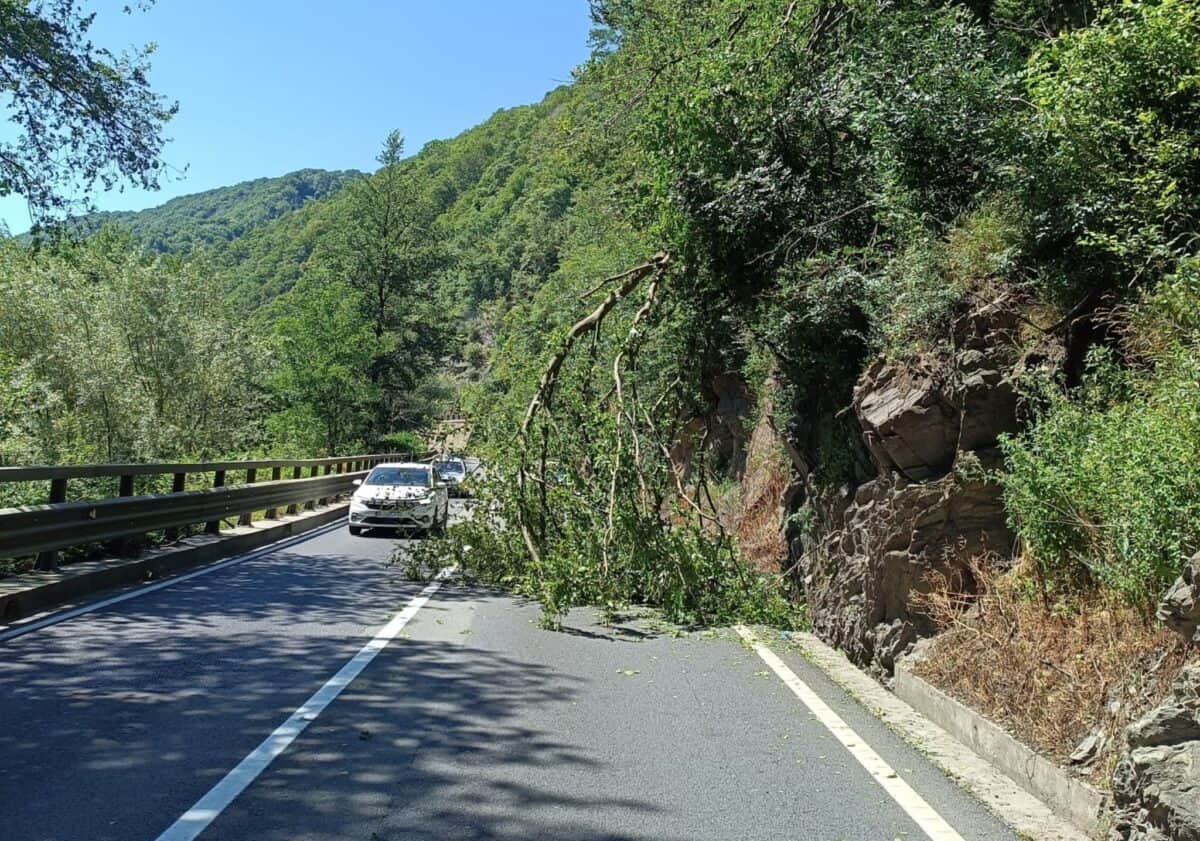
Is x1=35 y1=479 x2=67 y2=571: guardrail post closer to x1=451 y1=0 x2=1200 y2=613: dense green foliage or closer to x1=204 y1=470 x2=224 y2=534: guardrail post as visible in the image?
x1=451 y1=0 x2=1200 y2=613: dense green foliage

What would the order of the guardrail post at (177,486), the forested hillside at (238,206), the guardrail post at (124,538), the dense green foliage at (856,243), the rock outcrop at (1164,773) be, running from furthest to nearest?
the forested hillside at (238,206), the guardrail post at (177,486), the guardrail post at (124,538), the dense green foliage at (856,243), the rock outcrop at (1164,773)

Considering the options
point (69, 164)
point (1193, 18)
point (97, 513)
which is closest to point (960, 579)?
point (1193, 18)

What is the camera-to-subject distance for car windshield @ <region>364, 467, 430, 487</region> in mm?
21219

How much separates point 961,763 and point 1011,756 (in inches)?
13.9

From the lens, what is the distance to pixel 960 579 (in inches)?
296

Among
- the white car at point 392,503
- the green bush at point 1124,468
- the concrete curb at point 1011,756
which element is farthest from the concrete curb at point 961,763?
the white car at point 392,503

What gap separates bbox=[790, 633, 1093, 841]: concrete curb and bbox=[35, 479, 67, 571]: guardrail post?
8.06m

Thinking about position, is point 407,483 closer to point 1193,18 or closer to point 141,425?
point 141,425

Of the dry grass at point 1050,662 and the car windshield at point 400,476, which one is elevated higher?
the car windshield at point 400,476

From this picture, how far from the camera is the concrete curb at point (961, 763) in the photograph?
4723 mm

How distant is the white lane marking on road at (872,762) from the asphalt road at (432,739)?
0.07 metres

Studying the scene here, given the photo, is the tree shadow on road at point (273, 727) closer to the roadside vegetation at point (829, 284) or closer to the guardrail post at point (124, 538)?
the roadside vegetation at point (829, 284)

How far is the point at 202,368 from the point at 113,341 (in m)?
5.39

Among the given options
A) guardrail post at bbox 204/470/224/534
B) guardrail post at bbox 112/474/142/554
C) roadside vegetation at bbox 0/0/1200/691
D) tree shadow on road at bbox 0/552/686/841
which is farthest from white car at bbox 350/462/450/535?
tree shadow on road at bbox 0/552/686/841
